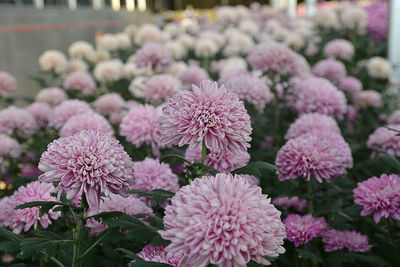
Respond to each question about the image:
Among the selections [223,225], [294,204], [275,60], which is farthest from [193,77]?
[223,225]

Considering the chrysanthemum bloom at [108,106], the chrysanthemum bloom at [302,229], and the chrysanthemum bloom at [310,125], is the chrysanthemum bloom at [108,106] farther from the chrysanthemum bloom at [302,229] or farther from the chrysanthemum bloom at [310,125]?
the chrysanthemum bloom at [302,229]

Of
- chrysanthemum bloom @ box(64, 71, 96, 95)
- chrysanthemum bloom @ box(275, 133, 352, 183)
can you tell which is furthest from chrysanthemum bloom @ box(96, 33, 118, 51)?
chrysanthemum bloom @ box(275, 133, 352, 183)

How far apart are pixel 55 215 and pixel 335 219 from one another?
2.69 feet

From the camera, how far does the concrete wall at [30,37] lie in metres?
5.38

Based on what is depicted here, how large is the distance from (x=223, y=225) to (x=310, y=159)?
0.61m

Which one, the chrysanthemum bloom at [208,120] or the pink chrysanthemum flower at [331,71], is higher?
the chrysanthemum bloom at [208,120]

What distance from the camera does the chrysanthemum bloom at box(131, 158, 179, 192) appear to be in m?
1.25

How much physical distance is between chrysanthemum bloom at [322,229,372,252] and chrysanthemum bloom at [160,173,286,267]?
23.9 inches

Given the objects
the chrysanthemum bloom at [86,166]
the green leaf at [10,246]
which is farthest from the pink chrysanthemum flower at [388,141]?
the green leaf at [10,246]

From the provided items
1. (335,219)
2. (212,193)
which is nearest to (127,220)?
(212,193)

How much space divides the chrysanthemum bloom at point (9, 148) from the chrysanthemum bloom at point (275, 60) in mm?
1136

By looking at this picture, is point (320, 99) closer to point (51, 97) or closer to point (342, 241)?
point (342, 241)

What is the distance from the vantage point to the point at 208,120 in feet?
2.93

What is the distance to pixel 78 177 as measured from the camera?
2.84 ft
